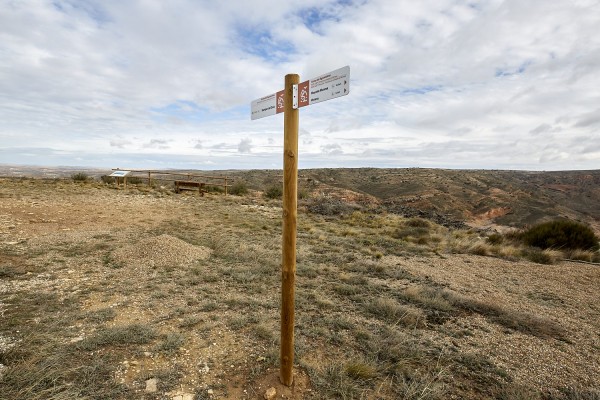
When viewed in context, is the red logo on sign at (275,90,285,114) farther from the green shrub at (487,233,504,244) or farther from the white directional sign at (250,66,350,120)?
the green shrub at (487,233,504,244)

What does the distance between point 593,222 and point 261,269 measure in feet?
113

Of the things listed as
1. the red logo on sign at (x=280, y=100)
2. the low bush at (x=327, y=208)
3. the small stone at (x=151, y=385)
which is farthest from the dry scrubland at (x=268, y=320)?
the low bush at (x=327, y=208)

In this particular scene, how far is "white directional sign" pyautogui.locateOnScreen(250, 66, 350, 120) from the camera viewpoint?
97.4 inches

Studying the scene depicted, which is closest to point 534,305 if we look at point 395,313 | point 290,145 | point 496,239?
point 395,313

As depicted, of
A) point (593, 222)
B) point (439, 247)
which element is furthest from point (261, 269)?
point (593, 222)

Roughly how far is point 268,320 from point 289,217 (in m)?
2.10

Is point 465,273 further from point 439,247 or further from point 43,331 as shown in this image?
point 43,331

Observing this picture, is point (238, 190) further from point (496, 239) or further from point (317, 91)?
point (317, 91)

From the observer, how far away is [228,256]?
729 cm

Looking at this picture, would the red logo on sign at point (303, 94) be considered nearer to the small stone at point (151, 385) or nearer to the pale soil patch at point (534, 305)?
the small stone at point (151, 385)

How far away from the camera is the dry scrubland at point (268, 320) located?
3.09m

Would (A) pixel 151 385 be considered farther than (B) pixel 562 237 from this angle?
No

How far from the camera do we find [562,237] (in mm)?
10625

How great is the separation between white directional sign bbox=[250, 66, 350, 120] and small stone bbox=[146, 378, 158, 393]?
2813 millimetres
